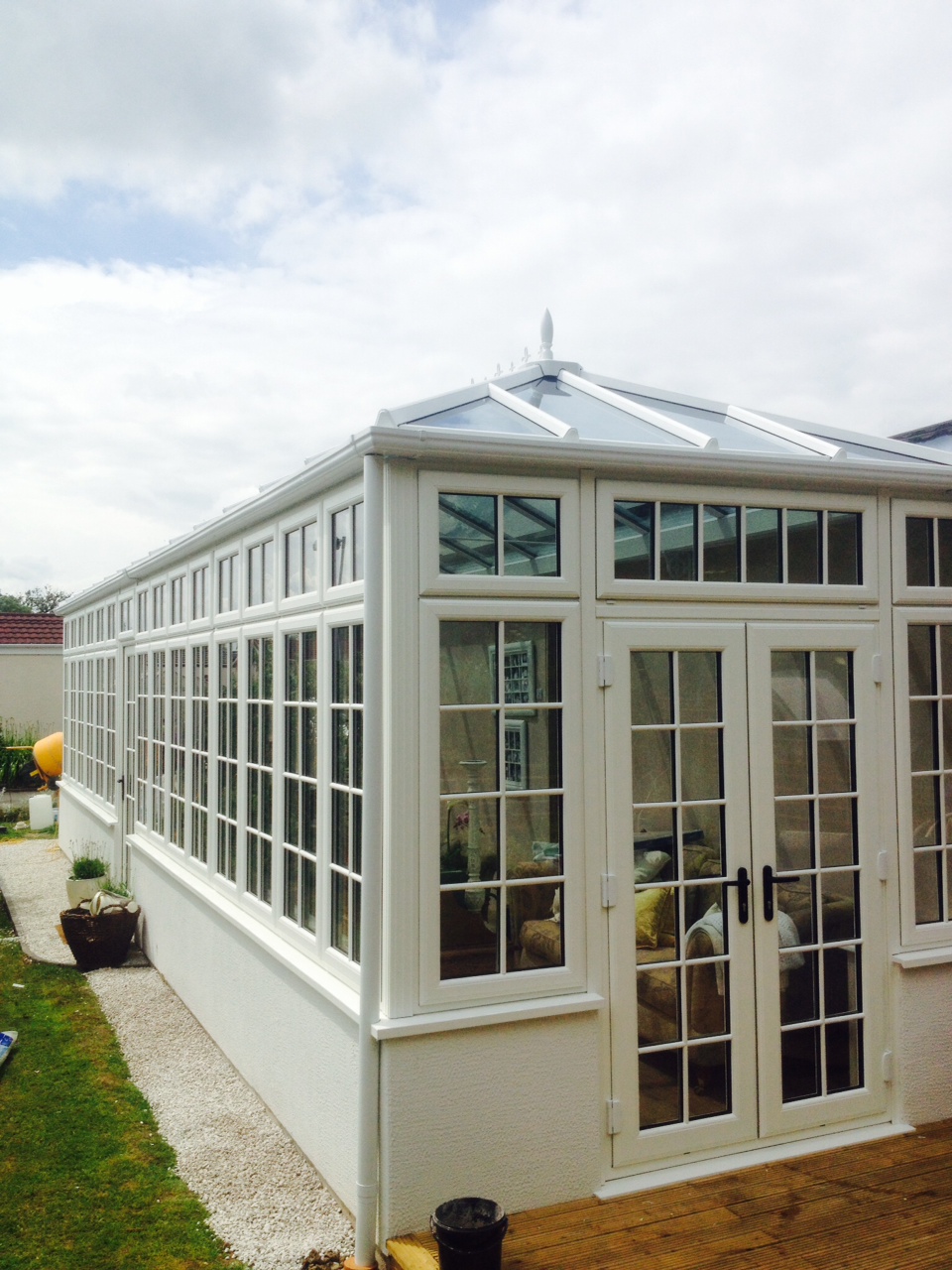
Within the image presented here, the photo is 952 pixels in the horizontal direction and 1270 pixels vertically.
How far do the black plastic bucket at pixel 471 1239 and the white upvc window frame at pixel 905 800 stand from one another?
221 cm

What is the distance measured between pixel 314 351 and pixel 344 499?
416 centimetres

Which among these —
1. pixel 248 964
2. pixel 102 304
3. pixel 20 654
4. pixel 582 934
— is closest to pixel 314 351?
pixel 102 304

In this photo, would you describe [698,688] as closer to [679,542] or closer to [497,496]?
[679,542]

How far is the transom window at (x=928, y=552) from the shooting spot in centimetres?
439

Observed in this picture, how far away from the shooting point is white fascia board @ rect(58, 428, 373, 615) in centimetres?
374

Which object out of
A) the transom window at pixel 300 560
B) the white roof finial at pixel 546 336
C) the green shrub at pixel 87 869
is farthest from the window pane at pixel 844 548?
the green shrub at pixel 87 869

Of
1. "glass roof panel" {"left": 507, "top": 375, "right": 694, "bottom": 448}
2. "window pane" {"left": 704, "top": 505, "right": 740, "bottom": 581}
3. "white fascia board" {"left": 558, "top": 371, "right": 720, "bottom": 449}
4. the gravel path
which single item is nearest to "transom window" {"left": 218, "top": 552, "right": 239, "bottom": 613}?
"glass roof panel" {"left": 507, "top": 375, "right": 694, "bottom": 448}

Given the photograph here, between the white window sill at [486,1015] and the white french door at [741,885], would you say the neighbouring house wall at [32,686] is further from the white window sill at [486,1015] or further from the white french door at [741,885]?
the white french door at [741,885]

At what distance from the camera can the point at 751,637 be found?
13.3 feet

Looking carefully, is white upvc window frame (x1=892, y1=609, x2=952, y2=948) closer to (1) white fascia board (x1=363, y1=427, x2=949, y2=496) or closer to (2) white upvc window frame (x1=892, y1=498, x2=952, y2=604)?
(2) white upvc window frame (x1=892, y1=498, x2=952, y2=604)

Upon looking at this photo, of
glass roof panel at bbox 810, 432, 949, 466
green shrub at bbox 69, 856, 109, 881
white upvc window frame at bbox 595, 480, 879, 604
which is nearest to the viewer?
white upvc window frame at bbox 595, 480, 879, 604

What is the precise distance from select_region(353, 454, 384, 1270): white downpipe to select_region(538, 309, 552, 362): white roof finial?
Result: 2087 mm

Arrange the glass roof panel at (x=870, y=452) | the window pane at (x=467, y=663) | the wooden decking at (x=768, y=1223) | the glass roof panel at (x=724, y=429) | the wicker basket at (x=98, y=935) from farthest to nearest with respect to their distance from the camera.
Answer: the wicker basket at (x=98, y=935) → the glass roof panel at (x=870, y=452) → the glass roof panel at (x=724, y=429) → the window pane at (x=467, y=663) → the wooden decking at (x=768, y=1223)

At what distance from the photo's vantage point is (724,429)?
481 centimetres
